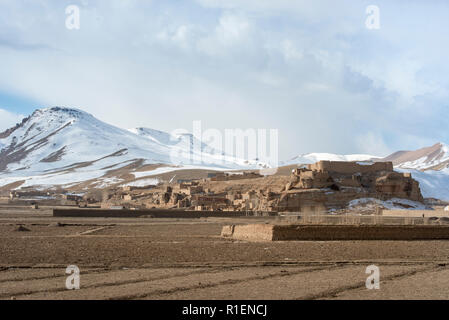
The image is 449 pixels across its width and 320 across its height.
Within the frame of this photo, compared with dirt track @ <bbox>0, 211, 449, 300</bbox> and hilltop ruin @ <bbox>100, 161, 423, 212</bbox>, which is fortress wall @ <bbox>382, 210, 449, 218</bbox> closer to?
hilltop ruin @ <bbox>100, 161, 423, 212</bbox>

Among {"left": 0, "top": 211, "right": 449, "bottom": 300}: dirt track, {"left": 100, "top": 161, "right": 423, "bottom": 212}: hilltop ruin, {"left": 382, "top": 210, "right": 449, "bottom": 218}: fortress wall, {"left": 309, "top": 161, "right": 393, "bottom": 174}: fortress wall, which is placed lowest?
{"left": 0, "top": 211, "right": 449, "bottom": 300}: dirt track

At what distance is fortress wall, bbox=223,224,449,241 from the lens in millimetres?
17625

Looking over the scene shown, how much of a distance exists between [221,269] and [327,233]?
753cm

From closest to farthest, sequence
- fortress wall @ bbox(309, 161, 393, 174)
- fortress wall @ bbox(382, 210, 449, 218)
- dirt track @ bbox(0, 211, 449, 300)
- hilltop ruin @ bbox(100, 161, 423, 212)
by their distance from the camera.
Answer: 1. dirt track @ bbox(0, 211, 449, 300)
2. fortress wall @ bbox(382, 210, 449, 218)
3. hilltop ruin @ bbox(100, 161, 423, 212)
4. fortress wall @ bbox(309, 161, 393, 174)

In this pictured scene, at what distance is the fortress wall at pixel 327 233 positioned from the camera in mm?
17625

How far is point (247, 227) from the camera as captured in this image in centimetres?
1880

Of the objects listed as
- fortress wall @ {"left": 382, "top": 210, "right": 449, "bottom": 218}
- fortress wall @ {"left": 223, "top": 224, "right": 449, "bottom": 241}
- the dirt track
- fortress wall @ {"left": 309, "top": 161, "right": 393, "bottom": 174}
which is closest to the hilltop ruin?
fortress wall @ {"left": 309, "top": 161, "right": 393, "bottom": 174}

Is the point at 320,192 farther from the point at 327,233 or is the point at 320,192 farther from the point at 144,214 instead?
the point at 327,233

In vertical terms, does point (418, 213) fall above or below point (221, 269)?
above

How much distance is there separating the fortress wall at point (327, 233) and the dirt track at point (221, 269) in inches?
37.3

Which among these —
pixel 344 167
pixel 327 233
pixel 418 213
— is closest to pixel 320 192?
pixel 344 167

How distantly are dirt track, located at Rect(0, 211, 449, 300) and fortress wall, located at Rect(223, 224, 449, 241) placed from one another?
0.95m

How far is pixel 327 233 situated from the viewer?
18.1 metres
